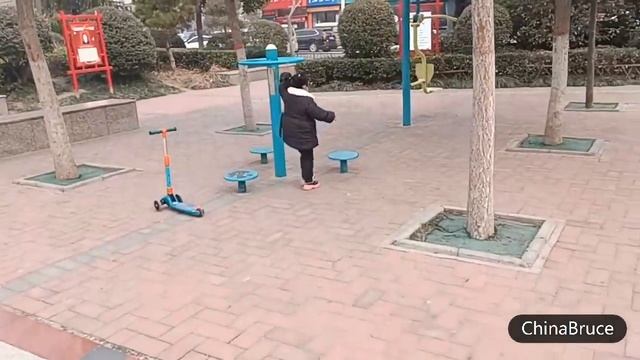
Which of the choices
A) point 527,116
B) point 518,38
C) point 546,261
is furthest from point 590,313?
point 518,38

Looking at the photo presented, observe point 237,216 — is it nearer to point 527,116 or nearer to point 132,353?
point 132,353

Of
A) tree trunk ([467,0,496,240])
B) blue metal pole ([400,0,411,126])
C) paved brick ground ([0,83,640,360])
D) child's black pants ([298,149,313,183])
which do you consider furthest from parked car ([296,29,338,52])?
tree trunk ([467,0,496,240])

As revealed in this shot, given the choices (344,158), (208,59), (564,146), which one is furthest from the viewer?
(208,59)

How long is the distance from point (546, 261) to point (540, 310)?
719 millimetres

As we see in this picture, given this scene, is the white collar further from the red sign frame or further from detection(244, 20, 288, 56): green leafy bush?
detection(244, 20, 288, 56): green leafy bush

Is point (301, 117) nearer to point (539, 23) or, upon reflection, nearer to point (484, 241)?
point (484, 241)

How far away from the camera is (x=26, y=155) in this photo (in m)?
9.23

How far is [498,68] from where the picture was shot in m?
14.3

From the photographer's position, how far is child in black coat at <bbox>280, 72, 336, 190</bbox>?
6.13 metres

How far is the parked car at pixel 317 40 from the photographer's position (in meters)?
34.2

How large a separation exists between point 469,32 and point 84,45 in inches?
384

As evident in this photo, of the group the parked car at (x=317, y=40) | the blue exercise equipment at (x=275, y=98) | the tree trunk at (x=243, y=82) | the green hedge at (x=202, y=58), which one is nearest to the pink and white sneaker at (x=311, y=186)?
the blue exercise equipment at (x=275, y=98)

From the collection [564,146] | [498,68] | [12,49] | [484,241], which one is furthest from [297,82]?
[12,49]

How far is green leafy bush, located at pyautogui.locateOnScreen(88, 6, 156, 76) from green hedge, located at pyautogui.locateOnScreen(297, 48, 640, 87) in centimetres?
457
